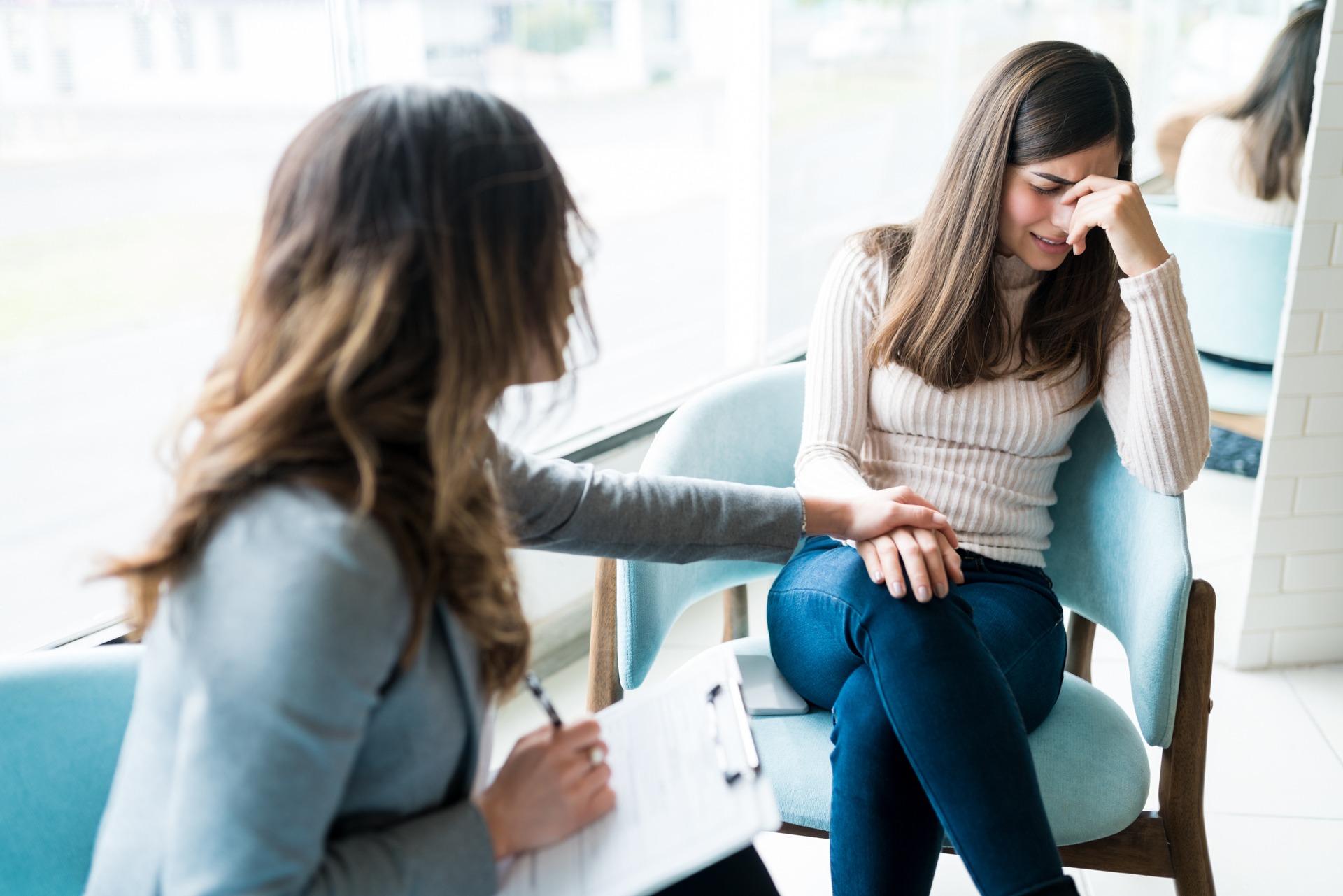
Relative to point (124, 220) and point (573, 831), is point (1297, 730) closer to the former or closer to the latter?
point (573, 831)

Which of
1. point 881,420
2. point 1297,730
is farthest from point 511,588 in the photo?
point 1297,730

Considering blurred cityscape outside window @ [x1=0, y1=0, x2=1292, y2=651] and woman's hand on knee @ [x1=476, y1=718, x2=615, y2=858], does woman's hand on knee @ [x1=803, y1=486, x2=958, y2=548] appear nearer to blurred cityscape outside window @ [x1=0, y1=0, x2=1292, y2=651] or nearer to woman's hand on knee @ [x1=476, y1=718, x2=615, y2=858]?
blurred cityscape outside window @ [x1=0, y1=0, x2=1292, y2=651]

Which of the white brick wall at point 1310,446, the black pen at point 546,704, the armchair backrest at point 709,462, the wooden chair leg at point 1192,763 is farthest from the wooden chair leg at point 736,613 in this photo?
the white brick wall at point 1310,446

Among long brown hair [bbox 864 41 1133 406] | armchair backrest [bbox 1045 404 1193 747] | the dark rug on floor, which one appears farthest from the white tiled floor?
long brown hair [bbox 864 41 1133 406]

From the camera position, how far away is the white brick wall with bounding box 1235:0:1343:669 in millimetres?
1929

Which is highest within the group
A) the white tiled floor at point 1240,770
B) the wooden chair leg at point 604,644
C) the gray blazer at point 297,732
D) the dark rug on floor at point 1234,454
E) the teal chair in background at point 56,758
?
the gray blazer at point 297,732

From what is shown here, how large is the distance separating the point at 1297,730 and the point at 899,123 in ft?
6.74

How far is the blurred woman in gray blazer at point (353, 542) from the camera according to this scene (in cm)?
68

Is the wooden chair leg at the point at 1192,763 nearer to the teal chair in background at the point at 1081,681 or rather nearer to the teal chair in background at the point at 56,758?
the teal chair in background at the point at 1081,681

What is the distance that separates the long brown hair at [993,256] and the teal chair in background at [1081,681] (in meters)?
0.15

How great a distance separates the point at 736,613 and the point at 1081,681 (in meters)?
0.56

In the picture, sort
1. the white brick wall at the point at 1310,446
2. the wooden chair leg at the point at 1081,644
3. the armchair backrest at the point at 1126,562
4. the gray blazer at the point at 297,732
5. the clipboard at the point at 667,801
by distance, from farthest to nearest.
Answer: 1. the white brick wall at the point at 1310,446
2. the wooden chair leg at the point at 1081,644
3. the armchair backrest at the point at 1126,562
4. the clipboard at the point at 667,801
5. the gray blazer at the point at 297,732

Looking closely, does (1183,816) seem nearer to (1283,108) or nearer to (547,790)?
(547,790)

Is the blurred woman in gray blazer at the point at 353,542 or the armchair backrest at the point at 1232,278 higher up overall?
the blurred woman in gray blazer at the point at 353,542
